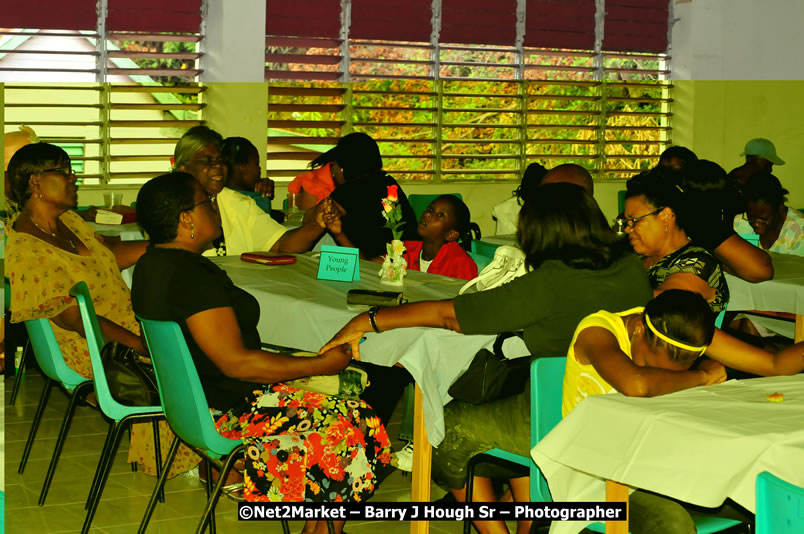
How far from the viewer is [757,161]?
787 centimetres

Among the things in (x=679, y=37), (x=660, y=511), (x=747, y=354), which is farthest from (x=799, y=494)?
(x=679, y=37)

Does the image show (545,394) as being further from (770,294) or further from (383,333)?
(770,294)

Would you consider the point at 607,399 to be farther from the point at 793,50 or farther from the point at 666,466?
the point at 793,50

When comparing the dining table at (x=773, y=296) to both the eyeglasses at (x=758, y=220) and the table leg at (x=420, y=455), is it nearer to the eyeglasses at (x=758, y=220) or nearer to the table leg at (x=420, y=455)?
the eyeglasses at (x=758, y=220)

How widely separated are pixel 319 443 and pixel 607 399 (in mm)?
1113

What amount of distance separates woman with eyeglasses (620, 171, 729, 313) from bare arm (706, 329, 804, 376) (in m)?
0.61

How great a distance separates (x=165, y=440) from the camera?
14.9ft

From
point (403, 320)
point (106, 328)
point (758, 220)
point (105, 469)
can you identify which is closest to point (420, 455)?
point (403, 320)

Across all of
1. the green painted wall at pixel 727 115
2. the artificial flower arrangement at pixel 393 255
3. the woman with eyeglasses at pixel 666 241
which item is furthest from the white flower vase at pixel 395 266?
the green painted wall at pixel 727 115

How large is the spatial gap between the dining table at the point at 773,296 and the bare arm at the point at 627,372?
7.32 ft

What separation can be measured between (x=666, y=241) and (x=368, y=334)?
109 centimetres

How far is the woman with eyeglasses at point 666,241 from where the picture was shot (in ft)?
12.0

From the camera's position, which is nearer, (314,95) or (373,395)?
(373,395)

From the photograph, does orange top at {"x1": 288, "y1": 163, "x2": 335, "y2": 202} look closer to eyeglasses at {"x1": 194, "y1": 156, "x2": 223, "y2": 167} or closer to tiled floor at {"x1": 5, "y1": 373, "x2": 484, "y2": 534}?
eyeglasses at {"x1": 194, "y1": 156, "x2": 223, "y2": 167}
